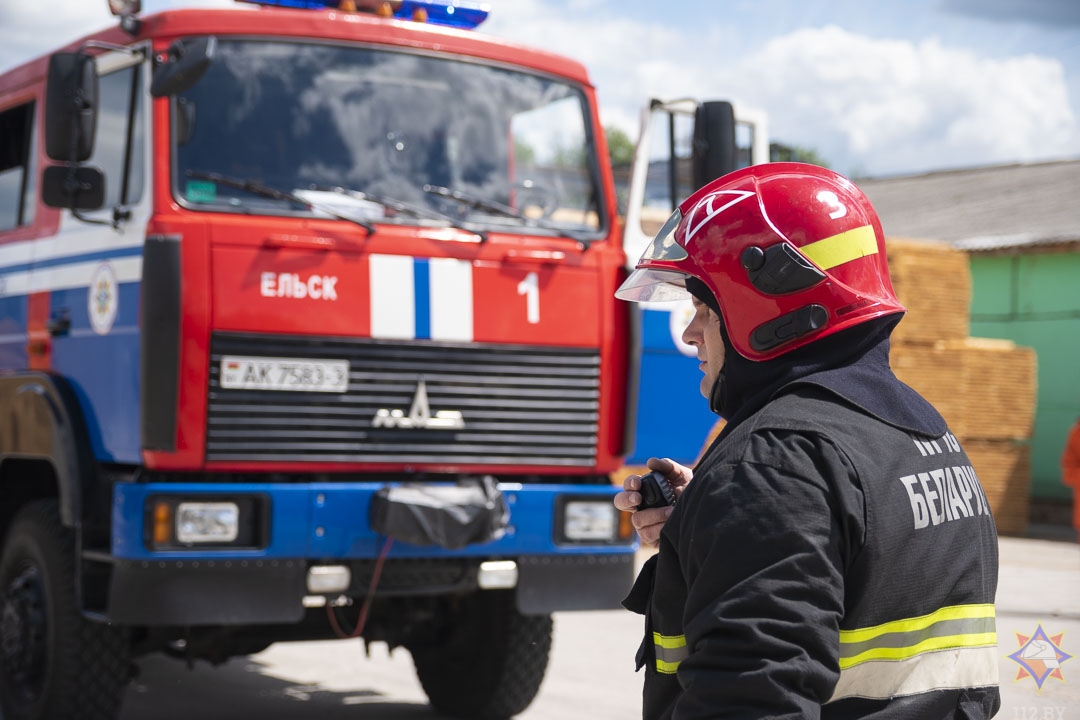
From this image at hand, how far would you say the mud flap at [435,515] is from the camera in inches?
210

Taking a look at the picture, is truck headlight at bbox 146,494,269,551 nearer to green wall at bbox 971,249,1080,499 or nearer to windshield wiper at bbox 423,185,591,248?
windshield wiper at bbox 423,185,591,248

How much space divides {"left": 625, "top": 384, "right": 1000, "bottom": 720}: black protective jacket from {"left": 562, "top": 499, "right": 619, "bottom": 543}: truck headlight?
3.69 m

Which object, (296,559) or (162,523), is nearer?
(162,523)

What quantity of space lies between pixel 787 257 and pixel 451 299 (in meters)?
3.67

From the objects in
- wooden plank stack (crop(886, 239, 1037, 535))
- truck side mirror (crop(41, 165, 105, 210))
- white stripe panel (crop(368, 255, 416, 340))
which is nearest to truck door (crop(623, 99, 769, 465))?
white stripe panel (crop(368, 255, 416, 340))

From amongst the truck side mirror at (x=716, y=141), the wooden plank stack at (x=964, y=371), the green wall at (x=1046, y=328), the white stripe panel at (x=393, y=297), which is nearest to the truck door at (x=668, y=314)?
the truck side mirror at (x=716, y=141)

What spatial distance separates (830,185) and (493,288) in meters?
3.63

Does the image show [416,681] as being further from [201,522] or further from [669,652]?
[669,652]

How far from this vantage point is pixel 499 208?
5949mm

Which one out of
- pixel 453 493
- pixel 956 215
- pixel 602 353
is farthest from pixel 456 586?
pixel 956 215

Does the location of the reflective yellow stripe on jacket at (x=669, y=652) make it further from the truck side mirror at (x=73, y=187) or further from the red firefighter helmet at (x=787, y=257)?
the truck side mirror at (x=73, y=187)

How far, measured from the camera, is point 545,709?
678 centimetres

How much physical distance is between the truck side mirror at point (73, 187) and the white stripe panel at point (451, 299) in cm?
137

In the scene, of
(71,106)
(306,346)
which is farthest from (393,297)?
(71,106)
